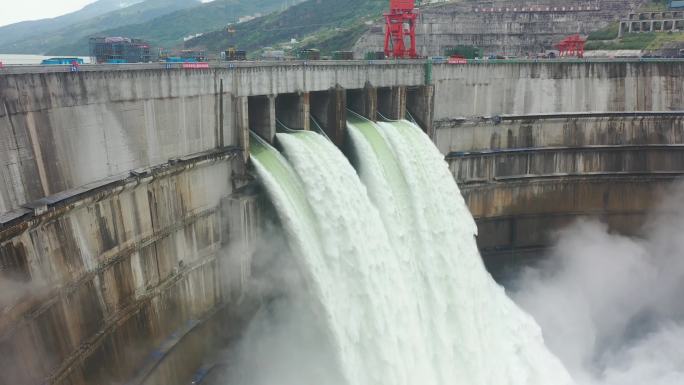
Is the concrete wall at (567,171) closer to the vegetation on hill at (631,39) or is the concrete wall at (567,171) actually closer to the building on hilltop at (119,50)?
the building on hilltop at (119,50)

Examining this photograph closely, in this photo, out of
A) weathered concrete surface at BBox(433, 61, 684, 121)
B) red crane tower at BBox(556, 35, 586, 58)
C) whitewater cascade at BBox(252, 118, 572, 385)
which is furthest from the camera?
red crane tower at BBox(556, 35, 586, 58)

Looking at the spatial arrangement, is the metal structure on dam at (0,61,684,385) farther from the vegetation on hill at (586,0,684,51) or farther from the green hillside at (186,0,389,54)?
the green hillside at (186,0,389,54)

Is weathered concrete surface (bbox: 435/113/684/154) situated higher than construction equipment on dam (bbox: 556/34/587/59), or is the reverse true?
construction equipment on dam (bbox: 556/34/587/59)

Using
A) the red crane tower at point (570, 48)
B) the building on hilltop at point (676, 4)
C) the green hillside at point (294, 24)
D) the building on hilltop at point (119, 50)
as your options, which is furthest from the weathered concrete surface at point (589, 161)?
the green hillside at point (294, 24)

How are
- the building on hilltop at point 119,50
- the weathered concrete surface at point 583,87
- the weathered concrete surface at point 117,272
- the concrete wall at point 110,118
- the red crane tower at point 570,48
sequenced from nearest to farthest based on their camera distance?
the weathered concrete surface at point 117,272 → the concrete wall at point 110,118 → the building on hilltop at point 119,50 → the weathered concrete surface at point 583,87 → the red crane tower at point 570,48

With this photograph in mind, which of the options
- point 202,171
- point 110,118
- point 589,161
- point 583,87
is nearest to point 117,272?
point 110,118

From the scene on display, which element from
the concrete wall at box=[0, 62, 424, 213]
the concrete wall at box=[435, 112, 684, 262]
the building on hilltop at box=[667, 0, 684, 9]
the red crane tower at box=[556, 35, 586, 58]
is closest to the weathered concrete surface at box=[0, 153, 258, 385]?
the concrete wall at box=[0, 62, 424, 213]
